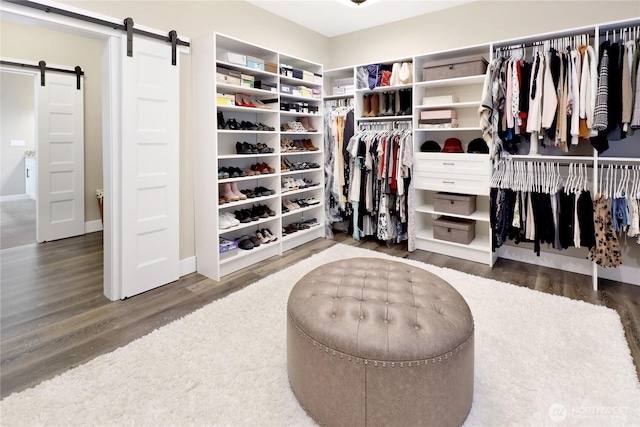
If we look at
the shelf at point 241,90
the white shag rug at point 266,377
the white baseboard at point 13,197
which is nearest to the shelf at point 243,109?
the shelf at point 241,90

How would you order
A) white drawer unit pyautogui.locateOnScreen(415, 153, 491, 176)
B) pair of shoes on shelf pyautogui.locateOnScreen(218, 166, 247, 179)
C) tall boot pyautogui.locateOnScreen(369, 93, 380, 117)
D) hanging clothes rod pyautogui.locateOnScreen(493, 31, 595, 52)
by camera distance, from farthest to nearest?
tall boot pyautogui.locateOnScreen(369, 93, 380, 117), white drawer unit pyautogui.locateOnScreen(415, 153, 491, 176), pair of shoes on shelf pyautogui.locateOnScreen(218, 166, 247, 179), hanging clothes rod pyautogui.locateOnScreen(493, 31, 595, 52)

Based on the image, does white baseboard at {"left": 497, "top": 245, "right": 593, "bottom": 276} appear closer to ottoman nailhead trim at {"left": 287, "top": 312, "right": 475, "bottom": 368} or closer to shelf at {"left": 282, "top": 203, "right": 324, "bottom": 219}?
shelf at {"left": 282, "top": 203, "right": 324, "bottom": 219}

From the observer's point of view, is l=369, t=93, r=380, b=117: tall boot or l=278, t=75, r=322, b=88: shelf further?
l=369, t=93, r=380, b=117: tall boot

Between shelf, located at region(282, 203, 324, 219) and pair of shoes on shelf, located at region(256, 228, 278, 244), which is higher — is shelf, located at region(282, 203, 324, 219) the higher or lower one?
the higher one

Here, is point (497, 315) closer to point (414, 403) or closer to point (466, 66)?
point (414, 403)

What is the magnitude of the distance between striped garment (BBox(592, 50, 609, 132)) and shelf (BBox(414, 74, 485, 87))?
950 mm

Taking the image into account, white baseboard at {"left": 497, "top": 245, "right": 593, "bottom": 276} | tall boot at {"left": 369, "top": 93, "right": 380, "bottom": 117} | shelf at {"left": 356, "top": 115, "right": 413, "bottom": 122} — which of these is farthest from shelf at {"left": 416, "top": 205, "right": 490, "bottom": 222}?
tall boot at {"left": 369, "top": 93, "right": 380, "bottom": 117}

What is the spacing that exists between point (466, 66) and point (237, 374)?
349 cm

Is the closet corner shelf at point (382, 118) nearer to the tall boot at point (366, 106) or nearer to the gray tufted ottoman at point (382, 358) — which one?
the tall boot at point (366, 106)

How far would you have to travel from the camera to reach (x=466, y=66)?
3.62m

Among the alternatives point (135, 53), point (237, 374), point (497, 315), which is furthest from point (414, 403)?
point (135, 53)

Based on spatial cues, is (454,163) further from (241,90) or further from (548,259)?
(241,90)

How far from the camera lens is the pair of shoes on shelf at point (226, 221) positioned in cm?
339

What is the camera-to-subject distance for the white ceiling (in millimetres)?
3879
